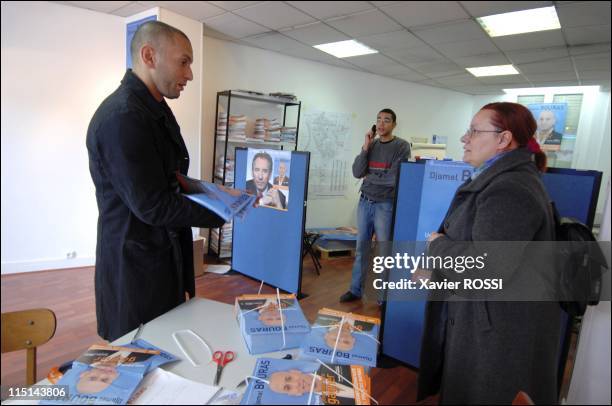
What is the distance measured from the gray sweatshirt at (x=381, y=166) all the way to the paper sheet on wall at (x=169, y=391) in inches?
85.7

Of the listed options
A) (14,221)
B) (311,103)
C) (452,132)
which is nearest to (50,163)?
(14,221)

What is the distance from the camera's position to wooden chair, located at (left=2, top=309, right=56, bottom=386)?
37.9 inches

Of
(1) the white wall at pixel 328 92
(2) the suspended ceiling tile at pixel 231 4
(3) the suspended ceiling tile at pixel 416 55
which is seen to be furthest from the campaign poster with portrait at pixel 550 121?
(2) the suspended ceiling tile at pixel 231 4

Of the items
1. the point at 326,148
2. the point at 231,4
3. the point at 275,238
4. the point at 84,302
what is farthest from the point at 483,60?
the point at 84,302

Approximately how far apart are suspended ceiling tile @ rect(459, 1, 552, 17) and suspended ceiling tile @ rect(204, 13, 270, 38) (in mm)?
1674

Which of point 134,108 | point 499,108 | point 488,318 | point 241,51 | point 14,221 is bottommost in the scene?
point 14,221

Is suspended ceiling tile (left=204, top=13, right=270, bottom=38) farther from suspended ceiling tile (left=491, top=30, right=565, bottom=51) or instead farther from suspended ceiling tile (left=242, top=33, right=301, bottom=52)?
suspended ceiling tile (left=491, top=30, right=565, bottom=51)

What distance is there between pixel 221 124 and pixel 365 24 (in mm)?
1882

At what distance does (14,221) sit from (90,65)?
1.44 metres

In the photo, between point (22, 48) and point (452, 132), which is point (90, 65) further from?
point (452, 132)

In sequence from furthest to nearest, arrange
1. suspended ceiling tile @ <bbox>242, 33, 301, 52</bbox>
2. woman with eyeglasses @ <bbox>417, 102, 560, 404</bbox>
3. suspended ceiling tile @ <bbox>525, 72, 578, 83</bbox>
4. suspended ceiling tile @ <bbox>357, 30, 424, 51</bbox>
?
suspended ceiling tile @ <bbox>525, 72, 578, 83</bbox>
suspended ceiling tile @ <bbox>242, 33, 301, 52</bbox>
suspended ceiling tile @ <bbox>357, 30, 424, 51</bbox>
woman with eyeglasses @ <bbox>417, 102, 560, 404</bbox>

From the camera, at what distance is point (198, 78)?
10.9 feet

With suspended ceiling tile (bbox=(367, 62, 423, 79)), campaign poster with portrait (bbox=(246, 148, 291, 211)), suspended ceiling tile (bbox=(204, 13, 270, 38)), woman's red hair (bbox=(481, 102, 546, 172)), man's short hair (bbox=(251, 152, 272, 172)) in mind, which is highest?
suspended ceiling tile (bbox=(204, 13, 270, 38))

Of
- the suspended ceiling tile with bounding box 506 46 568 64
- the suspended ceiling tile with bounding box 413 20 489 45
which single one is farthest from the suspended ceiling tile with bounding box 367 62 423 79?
the suspended ceiling tile with bounding box 506 46 568 64
